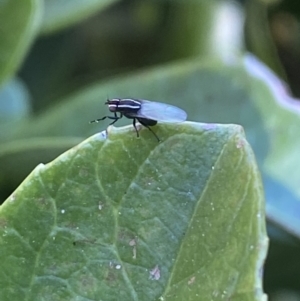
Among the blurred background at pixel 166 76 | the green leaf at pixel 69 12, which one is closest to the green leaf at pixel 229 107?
the blurred background at pixel 166 76

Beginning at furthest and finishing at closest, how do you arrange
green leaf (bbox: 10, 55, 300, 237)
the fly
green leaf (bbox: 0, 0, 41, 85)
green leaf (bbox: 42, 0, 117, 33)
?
green leaf (bbox: 42, 0, 117, 33) → green leaf (bbox: 10, 55, 300, 237) → green leaf (bbox: 0, 0, 41, 85) → the fly

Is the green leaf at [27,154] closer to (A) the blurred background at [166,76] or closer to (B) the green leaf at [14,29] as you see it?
(A) the blurred background at [166,76]

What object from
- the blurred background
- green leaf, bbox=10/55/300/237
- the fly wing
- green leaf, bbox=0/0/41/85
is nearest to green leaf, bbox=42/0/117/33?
the blurred background

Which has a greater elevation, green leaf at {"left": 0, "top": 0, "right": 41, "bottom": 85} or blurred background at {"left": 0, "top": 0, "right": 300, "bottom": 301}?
green leaf at {"left": 0, "top": 0, "right": 41, "bottom": 85}

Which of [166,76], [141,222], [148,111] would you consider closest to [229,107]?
[166,76]

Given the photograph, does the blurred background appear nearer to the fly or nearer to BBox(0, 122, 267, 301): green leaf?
the fly
